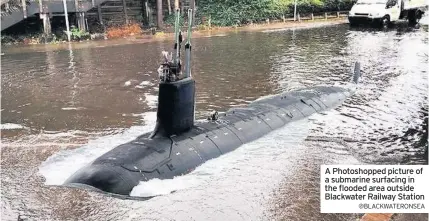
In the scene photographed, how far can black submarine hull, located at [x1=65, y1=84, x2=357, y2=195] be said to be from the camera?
29.4ft

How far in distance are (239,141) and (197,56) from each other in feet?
51.3

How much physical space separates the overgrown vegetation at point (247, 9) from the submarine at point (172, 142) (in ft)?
96.0

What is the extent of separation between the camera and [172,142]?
32.8 feet

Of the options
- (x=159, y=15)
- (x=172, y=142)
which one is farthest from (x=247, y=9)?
(x=172, y=142)

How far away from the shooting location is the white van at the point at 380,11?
38.1 m

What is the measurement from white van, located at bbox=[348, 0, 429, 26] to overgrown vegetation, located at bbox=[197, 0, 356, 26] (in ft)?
22.7

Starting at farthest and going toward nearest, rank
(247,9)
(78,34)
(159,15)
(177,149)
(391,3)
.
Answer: (247,9) → (391,3) → (159,15) → (78,34) → (177,149)

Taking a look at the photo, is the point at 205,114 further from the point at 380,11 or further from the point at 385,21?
the point at 385,21

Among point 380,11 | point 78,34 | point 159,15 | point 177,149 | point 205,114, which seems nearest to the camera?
point 177,149

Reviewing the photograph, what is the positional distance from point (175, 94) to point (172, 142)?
1.04 meters

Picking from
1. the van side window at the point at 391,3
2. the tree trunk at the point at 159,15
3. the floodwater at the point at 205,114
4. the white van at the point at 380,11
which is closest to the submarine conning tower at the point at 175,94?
the floodwater at the point at 205,114
